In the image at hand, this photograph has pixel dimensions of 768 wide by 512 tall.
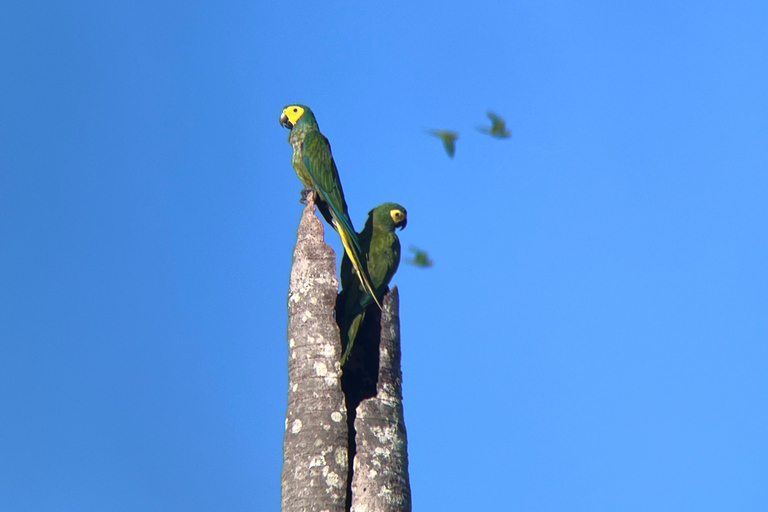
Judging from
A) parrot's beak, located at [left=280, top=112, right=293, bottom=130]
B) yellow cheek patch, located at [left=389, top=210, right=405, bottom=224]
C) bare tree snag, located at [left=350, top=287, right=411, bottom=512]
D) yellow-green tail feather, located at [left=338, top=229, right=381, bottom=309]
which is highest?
parrot's beak, located at [left=280, top=112, right=293, bottom=130]

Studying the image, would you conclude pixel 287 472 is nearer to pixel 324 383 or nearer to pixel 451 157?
pixel 324 383

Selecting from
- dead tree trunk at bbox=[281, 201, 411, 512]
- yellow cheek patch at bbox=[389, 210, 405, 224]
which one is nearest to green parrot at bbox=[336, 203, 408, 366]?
yellow cheek patch at bbox=[389, 210, 405, 224]

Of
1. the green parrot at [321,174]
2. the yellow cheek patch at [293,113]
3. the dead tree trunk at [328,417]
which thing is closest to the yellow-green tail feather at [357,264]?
the green parrot at [321,174]

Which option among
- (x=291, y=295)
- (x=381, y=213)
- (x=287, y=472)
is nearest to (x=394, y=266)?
(x=381, y=213)

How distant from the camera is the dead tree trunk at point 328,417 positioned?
6.39 meters

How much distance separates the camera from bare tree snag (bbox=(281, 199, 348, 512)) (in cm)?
636

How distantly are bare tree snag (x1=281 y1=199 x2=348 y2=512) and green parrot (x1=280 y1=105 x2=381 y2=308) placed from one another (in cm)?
61

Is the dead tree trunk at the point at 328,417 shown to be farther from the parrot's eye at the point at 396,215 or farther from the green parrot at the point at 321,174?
the parrot's eye at the point at 396,215

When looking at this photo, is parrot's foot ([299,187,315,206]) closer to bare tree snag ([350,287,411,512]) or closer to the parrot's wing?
the parrot's wing

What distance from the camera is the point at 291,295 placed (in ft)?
23.7

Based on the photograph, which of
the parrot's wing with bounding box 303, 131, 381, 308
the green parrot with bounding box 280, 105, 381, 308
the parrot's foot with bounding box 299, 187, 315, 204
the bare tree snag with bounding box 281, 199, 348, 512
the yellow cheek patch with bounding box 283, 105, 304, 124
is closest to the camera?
the bare tree snag with bounding box 281, 199, 348, 512

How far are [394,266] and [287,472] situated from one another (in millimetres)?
2360

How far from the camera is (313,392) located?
6691 millimetres

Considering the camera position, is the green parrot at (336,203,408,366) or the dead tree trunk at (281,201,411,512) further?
the green parrot at (336,203,408,366)
